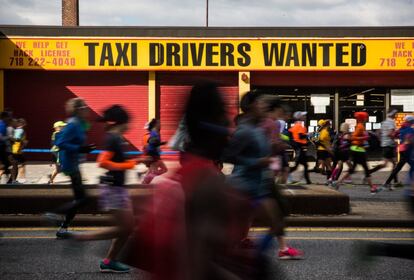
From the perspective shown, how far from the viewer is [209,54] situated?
81.1ft

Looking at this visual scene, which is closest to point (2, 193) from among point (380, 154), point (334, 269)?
point (334, 269)

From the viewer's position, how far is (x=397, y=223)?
8977mm

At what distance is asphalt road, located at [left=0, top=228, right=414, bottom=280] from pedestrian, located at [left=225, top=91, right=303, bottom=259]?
575 millimetres

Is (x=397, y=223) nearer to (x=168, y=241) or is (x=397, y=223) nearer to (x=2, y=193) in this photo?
(x=2, y=193)

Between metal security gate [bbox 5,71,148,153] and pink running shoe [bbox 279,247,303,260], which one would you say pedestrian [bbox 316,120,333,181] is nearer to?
pink running shoe [bbox 279,247,303,260]

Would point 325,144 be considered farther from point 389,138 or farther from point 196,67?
point 196,67

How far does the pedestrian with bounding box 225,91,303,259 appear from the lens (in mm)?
5582

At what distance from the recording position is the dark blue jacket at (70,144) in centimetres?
745

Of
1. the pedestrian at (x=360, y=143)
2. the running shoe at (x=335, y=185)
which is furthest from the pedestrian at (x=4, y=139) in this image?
the pedestrian at (x=360, y=143)

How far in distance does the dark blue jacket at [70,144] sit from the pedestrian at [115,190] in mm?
1340

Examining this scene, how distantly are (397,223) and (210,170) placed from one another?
7.26 m

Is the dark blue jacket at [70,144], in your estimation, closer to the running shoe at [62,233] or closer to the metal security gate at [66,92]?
the running shoe at [62,233]

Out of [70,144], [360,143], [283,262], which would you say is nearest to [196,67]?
[360,143]

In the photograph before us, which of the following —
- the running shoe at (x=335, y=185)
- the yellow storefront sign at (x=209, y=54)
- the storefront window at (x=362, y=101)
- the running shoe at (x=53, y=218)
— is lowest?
the running shoe at (x=335, y=185)
